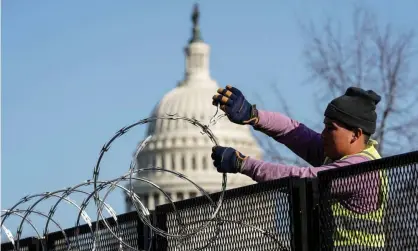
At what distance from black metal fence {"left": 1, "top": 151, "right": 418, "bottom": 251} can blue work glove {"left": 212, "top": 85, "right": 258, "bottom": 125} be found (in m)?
0.35

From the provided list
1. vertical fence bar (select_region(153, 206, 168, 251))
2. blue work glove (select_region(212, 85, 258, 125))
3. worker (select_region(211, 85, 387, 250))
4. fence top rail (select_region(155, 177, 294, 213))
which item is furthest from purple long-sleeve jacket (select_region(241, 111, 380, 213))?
vertical fence bar (select_region(153, 206, 168, 251))

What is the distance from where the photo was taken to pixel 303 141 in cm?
747

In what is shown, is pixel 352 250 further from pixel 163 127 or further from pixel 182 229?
pixel 163 127

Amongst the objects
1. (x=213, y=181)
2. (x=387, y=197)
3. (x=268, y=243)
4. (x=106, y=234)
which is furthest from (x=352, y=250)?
(x=213, y=181)

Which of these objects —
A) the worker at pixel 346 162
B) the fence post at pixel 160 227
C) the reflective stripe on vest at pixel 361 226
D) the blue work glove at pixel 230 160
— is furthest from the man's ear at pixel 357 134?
the fence post at pixel 160 227

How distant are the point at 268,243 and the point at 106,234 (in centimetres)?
278

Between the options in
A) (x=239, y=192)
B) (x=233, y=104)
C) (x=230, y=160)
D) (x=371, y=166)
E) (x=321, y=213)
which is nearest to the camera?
(x=371, y=166)

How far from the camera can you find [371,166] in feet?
20.6

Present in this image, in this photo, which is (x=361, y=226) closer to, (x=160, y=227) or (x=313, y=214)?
(x=313, y=214)

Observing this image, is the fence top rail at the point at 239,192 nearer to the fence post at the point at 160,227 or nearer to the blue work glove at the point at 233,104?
the fence post at the point at 160,227

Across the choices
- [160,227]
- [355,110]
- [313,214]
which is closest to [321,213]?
[313,214]

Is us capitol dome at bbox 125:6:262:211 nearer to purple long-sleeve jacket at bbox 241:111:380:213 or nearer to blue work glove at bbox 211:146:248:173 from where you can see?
purple long-sleeve jacket at bbox 241:111:380:213

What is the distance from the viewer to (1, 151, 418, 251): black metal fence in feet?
20.2

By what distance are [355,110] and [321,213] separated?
506 mm
